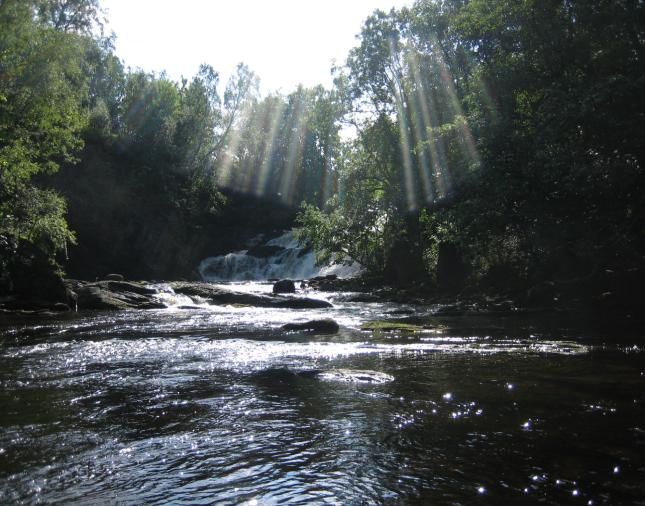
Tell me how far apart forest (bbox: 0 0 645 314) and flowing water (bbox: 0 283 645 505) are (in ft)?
22.9

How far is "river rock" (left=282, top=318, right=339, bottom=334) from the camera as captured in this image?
1385 cm

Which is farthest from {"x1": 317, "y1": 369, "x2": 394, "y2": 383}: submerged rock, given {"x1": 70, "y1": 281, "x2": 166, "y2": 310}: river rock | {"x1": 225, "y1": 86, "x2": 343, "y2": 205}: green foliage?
{"x1": 225, "y1": 86, "x2": 343, "y2": 205}: green foliage

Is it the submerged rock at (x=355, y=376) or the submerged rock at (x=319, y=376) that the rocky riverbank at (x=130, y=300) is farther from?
the submerged rock at (x=355, y=376)

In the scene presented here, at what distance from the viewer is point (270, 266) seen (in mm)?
47969

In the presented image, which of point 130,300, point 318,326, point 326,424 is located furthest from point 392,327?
point 130,300

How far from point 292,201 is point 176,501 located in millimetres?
67377

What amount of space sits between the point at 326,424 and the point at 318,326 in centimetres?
849

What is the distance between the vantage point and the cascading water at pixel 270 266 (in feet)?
150

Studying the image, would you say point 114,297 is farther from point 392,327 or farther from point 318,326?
point 392,327

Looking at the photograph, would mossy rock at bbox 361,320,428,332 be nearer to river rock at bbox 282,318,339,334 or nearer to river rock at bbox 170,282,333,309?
river rock at bbox 282,318,339,334

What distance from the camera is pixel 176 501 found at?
3.72 metres

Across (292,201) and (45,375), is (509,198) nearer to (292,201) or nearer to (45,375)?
(45,375)

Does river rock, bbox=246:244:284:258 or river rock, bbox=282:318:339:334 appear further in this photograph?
river rock, bbox=246:244:284:258

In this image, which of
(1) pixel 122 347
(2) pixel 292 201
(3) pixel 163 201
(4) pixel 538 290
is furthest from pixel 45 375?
(2) pixel 292 201
